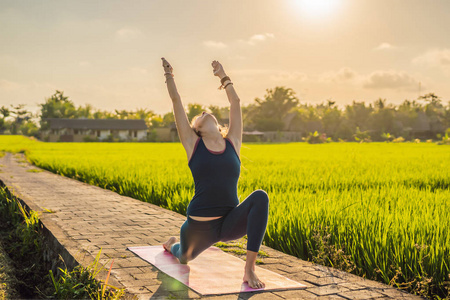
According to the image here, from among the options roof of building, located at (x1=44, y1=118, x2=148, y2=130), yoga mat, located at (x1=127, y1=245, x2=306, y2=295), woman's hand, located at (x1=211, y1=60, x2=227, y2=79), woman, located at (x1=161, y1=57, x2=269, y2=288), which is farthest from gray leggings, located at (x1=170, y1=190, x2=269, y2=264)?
roof of building, located at (x1=44, y1=118, x2=148, y2=130)

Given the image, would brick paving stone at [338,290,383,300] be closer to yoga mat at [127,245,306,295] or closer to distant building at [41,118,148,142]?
yoga mat at [127,245,306,295]

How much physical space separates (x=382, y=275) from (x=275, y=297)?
1.10 metres

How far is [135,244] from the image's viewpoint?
529cm

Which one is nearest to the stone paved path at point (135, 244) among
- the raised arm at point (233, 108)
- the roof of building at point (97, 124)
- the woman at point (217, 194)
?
the woman at point (217, 194)

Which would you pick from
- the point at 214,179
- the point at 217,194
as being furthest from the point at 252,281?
the point at 214,179

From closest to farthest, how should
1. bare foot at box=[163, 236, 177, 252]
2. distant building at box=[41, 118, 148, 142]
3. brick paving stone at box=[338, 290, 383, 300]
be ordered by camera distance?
brick paving stone at box=[338, 290, 383, 300], bare foot at box=[163, 236, 177, 252], distant building at box=[41, 118, 148, 142]

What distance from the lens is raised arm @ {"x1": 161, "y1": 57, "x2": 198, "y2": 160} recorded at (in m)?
3.83

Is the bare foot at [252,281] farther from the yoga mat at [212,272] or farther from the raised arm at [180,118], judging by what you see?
the raised arm at [180,118]

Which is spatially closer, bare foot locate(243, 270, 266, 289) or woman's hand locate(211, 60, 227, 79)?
bare foot locate(243, 270, 266, 289)

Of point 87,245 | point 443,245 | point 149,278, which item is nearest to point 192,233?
point 149,278

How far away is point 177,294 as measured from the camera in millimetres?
3564

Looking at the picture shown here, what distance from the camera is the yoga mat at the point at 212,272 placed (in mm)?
3715

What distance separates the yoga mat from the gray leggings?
0.52 ft

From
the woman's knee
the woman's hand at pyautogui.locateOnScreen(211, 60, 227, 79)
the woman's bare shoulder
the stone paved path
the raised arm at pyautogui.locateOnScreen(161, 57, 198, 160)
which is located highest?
the woman's hand at pyautogui.locateOnScreen(211, 60, 227, 79)
